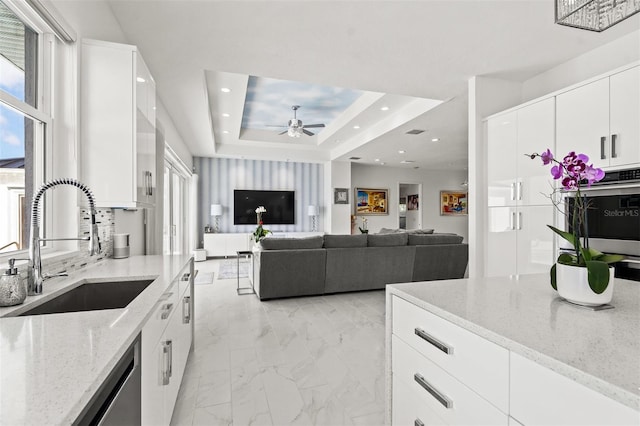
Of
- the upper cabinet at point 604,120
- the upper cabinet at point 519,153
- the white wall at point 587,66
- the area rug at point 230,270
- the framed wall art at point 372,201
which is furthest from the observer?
the framed wall art at point 372,201

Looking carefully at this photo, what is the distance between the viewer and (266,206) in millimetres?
8281

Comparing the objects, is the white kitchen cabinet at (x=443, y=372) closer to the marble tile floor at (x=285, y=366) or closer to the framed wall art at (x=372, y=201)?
the marble tile floor at (x=285, y=366)

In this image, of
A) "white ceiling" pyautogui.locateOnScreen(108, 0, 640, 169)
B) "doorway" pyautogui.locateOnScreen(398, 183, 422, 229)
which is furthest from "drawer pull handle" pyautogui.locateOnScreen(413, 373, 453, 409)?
"doorway" pyautogui.locateOnScreen(398, 183, 422, 229)

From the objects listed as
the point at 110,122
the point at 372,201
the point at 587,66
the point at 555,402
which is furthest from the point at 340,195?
the point at 555,402

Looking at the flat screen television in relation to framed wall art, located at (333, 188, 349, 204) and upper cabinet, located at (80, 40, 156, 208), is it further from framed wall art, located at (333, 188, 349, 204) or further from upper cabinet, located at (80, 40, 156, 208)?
upper cabinet, located at (80, 40, 156, 208)

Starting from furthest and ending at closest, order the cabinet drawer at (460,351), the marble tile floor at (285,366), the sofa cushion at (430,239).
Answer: the sofa cushion at (430,239)
the marble tile floor at (285,366)
the cabinet drawer at (460,351)

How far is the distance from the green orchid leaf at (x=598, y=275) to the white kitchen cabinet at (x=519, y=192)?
222 cm

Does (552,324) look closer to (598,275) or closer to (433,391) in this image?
(598,275)

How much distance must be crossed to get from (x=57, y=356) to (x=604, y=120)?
139 inches

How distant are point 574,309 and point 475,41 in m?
2.60

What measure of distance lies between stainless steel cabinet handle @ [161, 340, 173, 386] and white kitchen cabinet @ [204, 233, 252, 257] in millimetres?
6113

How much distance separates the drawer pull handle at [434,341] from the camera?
101 cm

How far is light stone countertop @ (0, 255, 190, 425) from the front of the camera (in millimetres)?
548

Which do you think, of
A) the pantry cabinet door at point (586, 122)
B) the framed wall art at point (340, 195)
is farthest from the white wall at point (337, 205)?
the pantry cabinet door at point (586, 122)
